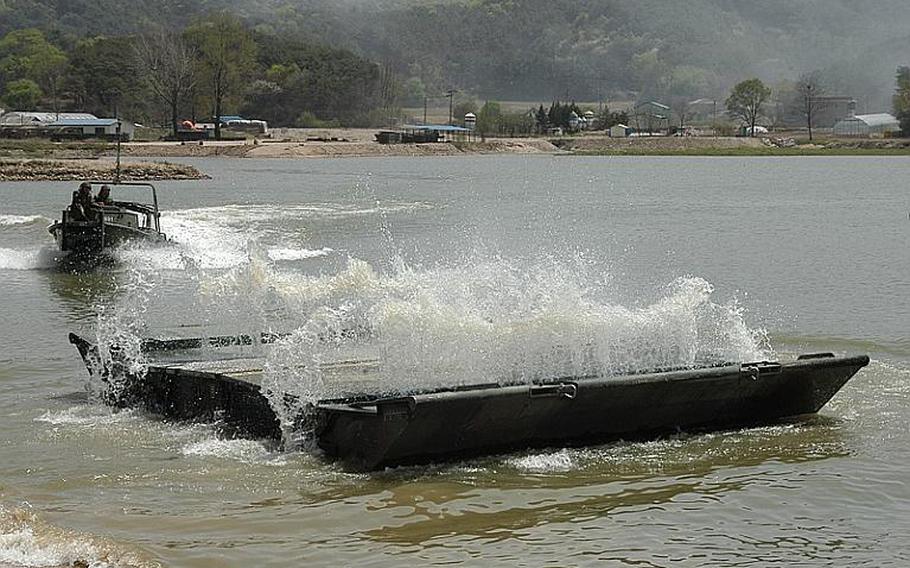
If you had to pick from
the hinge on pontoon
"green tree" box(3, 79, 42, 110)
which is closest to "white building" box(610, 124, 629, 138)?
"green tree" box(3, 79, 42, 110)

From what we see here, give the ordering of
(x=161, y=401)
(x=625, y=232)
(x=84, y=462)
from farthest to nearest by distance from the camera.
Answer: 1. (x=625, y=232)
2. (x=161, y=401)
3. (x=84, y=462)

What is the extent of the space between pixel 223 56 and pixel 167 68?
11302mm

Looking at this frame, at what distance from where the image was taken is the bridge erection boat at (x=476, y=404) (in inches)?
450

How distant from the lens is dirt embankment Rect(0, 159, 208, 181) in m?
71.3

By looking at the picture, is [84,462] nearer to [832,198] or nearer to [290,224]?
[290,224]

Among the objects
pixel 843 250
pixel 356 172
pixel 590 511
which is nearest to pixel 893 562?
pixel 590 511

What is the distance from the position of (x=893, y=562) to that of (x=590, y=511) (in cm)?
238

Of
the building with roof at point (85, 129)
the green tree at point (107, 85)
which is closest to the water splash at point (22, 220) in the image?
the building with roof at point (85, 129)

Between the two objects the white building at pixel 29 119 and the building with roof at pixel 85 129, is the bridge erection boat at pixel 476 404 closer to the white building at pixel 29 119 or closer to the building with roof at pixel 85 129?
the building with roof at pixel 85 129

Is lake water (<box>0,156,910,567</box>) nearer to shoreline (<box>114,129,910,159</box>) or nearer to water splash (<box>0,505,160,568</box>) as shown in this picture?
water splash (<box>0,505,160,568</box>)

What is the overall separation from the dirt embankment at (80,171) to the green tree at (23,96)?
10068 cm

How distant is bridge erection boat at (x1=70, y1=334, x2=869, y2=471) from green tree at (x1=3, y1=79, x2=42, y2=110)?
548ft

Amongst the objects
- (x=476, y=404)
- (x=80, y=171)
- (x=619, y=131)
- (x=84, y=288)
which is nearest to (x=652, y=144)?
(x=619, y=131)

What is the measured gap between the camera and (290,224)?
43.7m
